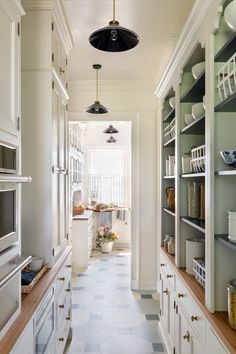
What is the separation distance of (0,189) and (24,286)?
780 millimetres

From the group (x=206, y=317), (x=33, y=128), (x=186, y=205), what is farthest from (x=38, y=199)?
(x=206, y=317)

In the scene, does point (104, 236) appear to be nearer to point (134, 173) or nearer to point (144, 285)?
point (144, 285)

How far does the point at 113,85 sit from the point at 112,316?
9.60 ft

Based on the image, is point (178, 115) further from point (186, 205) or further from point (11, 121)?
point (11, 121)

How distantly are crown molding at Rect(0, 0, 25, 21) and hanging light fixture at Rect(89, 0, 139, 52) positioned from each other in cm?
58

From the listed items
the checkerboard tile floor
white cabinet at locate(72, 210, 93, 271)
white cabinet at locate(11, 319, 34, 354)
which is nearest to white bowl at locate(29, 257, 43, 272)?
white cabinet at locate(11, 319, 34, 354)

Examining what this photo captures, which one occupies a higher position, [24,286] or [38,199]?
[38,199]

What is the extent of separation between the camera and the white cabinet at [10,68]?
1381mm

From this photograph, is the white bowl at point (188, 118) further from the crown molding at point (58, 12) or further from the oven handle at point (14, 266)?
the oven handle at point (14, 266)

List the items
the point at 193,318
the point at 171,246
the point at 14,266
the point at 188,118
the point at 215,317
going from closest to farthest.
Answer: the point at 14,266 < the point at 215,317 < the point at 193,318 < the point at 188,118 < the point at 171,246

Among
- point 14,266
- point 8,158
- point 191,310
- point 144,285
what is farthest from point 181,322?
point 144,285

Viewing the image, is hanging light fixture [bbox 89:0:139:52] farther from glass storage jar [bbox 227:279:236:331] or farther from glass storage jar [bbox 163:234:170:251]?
glass storage jar [bbox 163:234:170:251]

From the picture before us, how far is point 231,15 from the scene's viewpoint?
1446 millimetres

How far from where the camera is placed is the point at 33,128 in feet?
7.55
